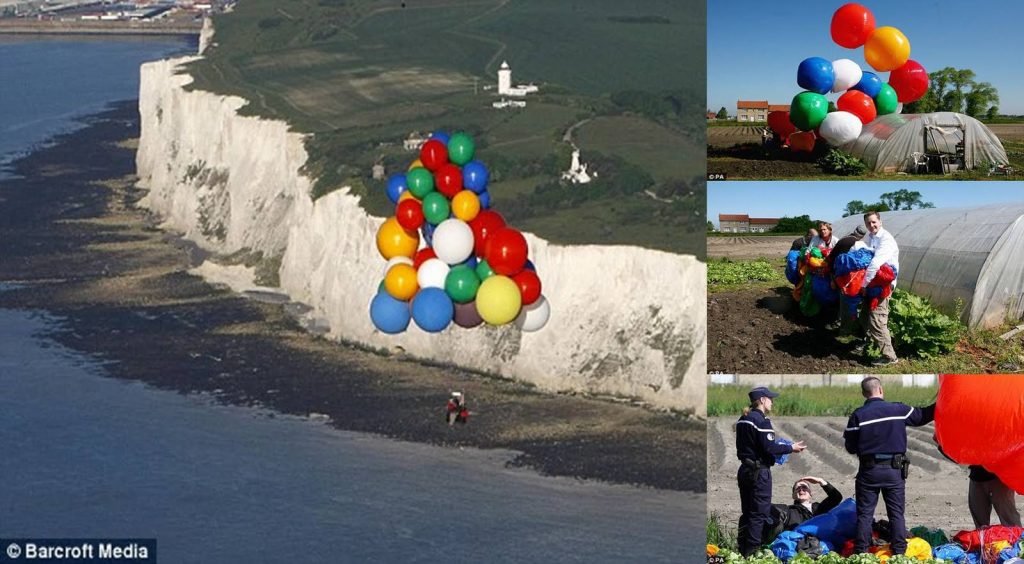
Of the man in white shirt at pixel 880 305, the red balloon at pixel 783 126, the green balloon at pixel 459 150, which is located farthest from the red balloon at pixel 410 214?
the red balloon at pixel 783 126

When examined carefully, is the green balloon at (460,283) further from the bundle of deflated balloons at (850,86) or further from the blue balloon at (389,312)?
the bundle of deflated balloons at (850,86)

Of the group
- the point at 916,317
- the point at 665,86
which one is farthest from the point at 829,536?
the point at 665,86

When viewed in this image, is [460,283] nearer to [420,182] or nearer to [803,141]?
[420,182]

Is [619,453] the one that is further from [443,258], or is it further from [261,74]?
[261,74]

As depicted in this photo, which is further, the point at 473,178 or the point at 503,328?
the point at 503,328

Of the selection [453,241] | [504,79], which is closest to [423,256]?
[453,241]

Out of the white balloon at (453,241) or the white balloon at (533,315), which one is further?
the white balloon at (533,315)
